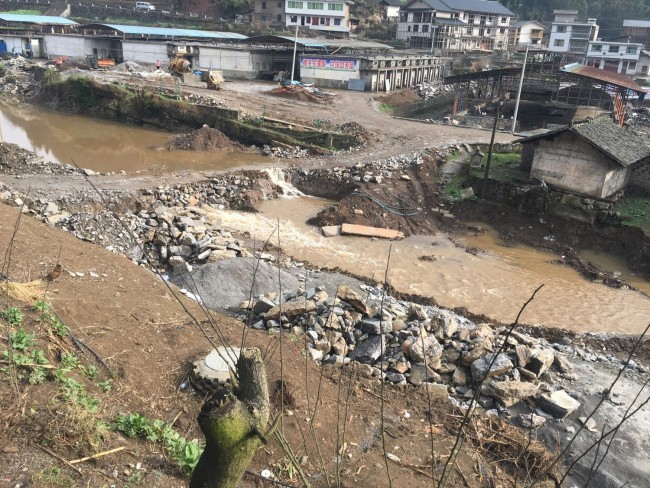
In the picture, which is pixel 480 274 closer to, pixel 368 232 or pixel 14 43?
pixel 368 232

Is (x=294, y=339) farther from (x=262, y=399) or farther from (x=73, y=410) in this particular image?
(x=262, y=399)

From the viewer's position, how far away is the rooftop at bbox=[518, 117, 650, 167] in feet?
62.3

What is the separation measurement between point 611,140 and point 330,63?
28.7 meters

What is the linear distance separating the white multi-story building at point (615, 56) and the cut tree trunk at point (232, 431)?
232 ft

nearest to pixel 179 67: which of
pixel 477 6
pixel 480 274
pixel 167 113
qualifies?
pixel 167 113

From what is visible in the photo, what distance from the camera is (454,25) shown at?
2554 inches

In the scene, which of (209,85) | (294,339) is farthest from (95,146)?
(294,339)

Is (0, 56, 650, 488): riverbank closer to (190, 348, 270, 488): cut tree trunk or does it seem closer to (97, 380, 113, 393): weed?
(97, 380, 113, 393): weed

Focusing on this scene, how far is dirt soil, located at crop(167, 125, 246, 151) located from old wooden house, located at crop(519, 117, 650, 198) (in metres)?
16.2

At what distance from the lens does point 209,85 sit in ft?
128

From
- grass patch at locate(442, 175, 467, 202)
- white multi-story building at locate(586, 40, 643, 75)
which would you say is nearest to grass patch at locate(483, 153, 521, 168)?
grass patch at locate(442, 175, 467, 202)

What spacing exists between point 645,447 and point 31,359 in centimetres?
947

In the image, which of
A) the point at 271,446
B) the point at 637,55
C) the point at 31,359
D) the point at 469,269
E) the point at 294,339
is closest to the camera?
the point at 31,359

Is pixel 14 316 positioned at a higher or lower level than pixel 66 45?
lower
